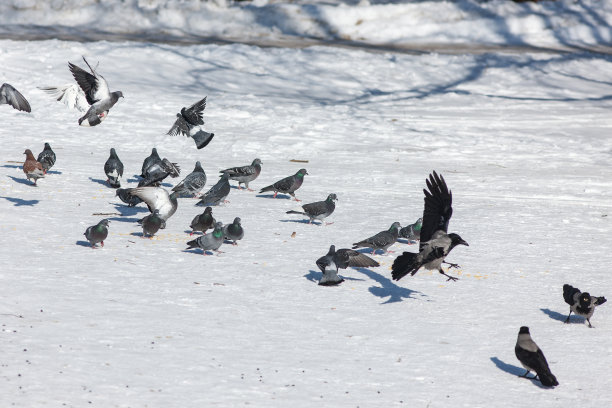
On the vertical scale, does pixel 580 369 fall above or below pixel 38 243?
above

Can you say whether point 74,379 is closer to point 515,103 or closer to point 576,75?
point 515,103

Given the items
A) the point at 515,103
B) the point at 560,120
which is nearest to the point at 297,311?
the point at 560,120

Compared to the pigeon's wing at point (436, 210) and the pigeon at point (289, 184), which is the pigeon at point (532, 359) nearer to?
the pigeon's wing at point (436, 210)

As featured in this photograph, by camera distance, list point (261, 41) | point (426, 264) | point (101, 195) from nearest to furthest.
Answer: point (426, 264) → point (101, 195) → point (261, 41)

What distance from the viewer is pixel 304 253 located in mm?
9594

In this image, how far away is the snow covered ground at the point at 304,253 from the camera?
6.20 meters

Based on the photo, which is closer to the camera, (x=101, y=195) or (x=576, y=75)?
(x=101, y=195)

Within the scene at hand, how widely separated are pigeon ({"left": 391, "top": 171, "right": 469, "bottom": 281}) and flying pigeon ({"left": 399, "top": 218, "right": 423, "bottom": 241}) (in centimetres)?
139

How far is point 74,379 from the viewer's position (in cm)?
577

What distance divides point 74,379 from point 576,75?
19.8m

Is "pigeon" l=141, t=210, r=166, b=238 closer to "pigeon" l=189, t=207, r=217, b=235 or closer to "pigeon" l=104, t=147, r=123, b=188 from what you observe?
A: "pigeon" l=189, t=207, r=217, b=235

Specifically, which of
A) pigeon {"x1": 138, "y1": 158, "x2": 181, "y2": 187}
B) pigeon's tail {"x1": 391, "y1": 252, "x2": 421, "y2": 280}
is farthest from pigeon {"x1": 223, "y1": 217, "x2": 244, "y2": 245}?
pigeon's tail {"x1": 391, "y1": 252, "x2": 421, "y2": 280}

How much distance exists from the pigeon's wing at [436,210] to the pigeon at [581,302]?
4.74 ft

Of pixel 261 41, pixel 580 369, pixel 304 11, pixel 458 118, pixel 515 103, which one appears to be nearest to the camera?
pixel 580 369
